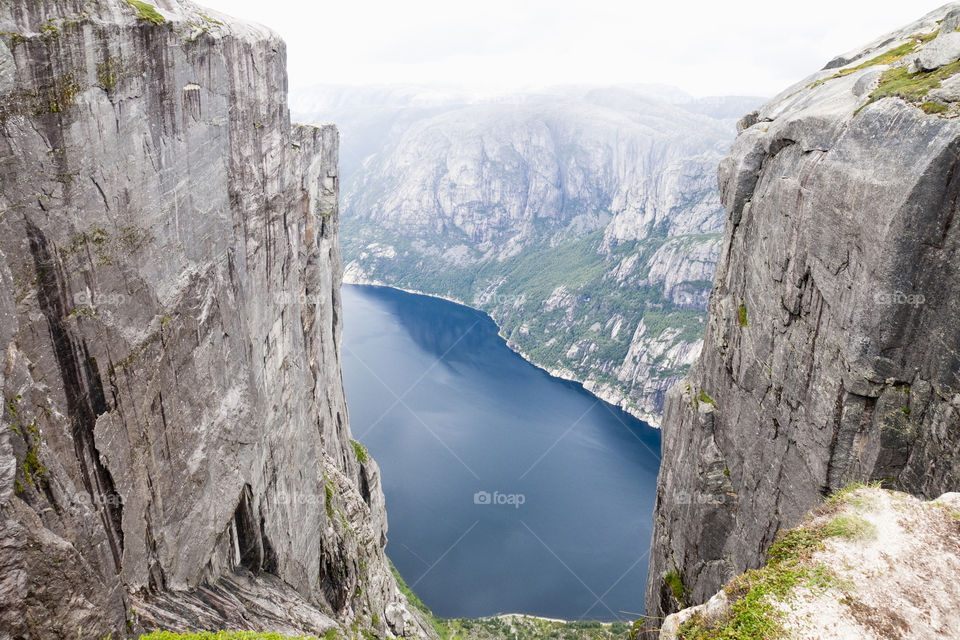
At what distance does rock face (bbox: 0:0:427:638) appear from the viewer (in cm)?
1216

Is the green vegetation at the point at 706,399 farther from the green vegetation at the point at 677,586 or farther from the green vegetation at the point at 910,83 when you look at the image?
the green vegetation at the point at 910,83

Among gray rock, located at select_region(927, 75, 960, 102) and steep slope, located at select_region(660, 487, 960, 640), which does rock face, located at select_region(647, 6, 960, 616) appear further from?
steep slope, located at select_region(660, 487, 960, 640)

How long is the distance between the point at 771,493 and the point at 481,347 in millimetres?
171782

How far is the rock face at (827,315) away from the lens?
1695 cm

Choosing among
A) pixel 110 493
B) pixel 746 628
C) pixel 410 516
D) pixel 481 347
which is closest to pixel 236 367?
pixel 110 493

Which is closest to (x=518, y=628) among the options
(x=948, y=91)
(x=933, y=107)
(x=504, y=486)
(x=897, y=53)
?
(x=504, y=486)

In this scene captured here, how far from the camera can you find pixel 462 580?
80.8 m

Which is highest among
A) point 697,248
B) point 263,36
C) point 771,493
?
point 263,36

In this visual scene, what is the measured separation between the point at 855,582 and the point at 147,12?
2361cm

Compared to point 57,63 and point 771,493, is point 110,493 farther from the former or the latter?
point 771,493

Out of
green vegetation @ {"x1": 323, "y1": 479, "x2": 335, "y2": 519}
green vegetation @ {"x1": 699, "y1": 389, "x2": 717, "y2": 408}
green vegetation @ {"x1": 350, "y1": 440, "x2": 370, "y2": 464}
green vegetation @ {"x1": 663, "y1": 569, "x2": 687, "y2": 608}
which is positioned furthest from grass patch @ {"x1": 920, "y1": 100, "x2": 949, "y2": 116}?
green vegetation @ {"x1": 350, "y1": 440, "x2": 370, "y2": 464}

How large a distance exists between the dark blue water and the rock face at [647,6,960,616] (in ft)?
180

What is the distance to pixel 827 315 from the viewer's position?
20641 millimetres

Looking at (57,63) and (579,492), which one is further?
(579,492)
